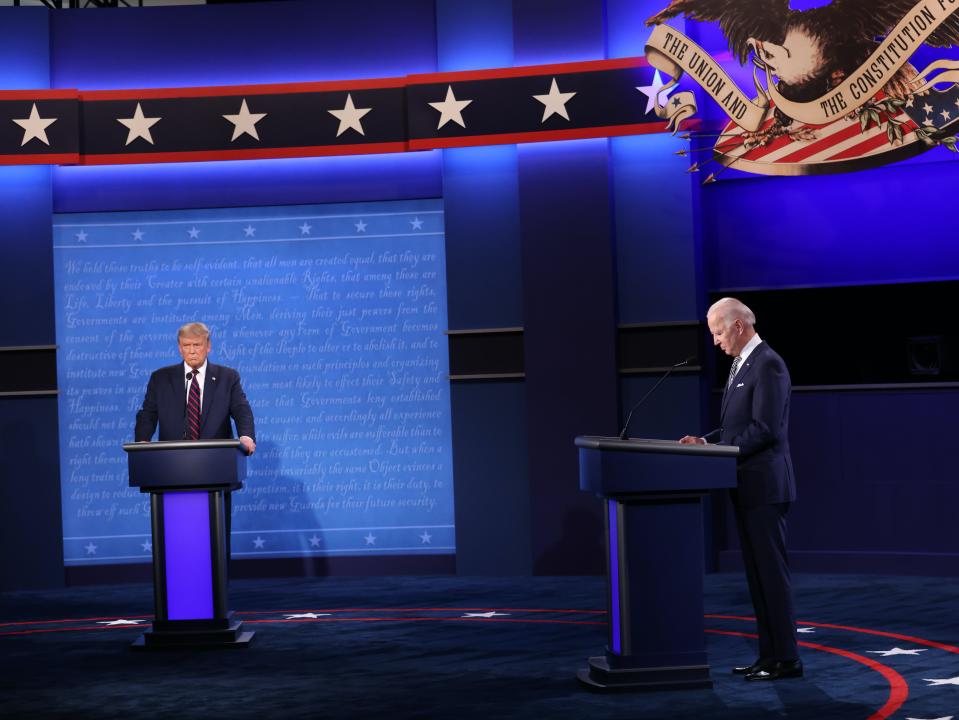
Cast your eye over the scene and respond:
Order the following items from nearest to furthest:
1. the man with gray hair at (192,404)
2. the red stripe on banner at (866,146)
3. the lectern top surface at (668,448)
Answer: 1. the lectern top surface at (668,448)
2. the man with gray hair at (192,404)
3. the red stripe on banner at (866,146)

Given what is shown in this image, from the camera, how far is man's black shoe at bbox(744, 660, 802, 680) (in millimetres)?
4934

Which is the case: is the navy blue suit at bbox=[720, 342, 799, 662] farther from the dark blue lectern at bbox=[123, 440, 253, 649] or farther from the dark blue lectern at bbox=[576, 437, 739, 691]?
the dark blue lectern at bbox=[123, 440, 253, 649]

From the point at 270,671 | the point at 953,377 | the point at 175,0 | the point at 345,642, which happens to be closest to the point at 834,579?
the point at 953,377

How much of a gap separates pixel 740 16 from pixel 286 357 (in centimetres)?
364

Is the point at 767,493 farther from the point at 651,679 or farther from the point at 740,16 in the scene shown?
the point at 740,16

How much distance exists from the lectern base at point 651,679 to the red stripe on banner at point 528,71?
14.2 ft

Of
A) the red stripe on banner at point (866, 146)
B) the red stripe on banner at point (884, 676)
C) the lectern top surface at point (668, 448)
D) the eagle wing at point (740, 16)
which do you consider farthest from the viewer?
the eagle wing at point (740, 16)

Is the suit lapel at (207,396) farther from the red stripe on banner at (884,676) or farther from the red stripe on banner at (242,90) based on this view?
the red stripe on banner at (884,676)

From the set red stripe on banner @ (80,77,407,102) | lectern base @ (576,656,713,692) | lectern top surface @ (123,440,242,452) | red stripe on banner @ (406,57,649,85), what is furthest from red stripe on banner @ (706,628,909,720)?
red stripe on banner @ (80,77,407,102)

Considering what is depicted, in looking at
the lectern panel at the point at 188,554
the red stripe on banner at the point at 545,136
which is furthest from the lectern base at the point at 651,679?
the red stripe on banner at the point at 545,136

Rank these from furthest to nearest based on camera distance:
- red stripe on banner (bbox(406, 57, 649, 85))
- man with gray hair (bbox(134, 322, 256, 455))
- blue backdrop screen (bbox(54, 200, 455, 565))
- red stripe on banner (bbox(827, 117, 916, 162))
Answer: blue backdrop screen (bbox(54, 200, 455, 565))
red stripe on banner (bbox(406, 57, 649, 85))
red stripe on banner (bbox(827, 117, 916, 162))
man with gray hair (bbox(134, 322, 256, 455))

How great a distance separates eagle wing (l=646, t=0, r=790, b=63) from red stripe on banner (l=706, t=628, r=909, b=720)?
3803 millimetres

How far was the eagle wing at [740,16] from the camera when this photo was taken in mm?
7836

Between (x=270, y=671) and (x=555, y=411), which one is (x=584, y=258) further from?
(x=270, y=671)
